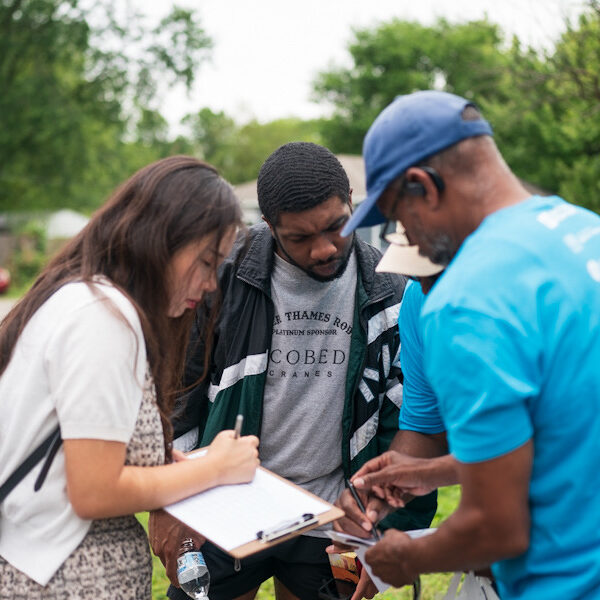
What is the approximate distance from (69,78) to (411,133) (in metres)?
25.6

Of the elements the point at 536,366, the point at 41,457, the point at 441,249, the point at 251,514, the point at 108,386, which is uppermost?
the point at 441,249

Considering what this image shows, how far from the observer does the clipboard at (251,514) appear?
174cm

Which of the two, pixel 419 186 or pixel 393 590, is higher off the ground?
pixel 419 186

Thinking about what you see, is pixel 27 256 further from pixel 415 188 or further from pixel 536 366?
pixel 536 366

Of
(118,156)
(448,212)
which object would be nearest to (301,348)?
(448,212)

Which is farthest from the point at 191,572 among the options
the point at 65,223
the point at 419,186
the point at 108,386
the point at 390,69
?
the point at 65,223

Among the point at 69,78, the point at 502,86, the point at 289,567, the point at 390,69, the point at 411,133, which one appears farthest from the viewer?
the point at 390,69

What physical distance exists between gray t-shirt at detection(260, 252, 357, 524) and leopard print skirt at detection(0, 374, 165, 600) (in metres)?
0.92

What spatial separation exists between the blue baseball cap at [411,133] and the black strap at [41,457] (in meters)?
0.89

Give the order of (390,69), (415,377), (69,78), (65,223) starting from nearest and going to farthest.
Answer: (415,377), (69,78), (390,69), (65,223)

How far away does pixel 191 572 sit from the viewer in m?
2.56

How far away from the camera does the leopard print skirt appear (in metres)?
1.73

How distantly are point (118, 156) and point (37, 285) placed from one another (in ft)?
89.6

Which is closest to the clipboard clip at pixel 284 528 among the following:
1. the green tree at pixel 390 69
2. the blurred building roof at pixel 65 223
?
the green tree at pixel 390 69
